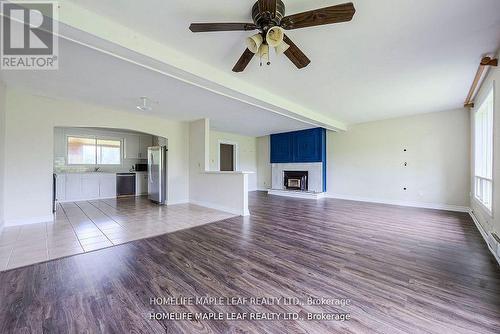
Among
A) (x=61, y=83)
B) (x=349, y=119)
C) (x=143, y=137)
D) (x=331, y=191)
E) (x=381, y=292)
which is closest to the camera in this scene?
(x=381, y=292)

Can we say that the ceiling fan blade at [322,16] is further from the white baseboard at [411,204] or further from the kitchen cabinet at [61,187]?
the kitchen cabinet at [61,187]

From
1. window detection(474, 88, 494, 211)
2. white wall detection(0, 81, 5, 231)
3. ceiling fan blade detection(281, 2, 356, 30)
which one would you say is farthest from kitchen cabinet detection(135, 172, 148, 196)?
window detection(474, 88, 494, 211)

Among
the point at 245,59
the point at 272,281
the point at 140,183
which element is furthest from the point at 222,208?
the point at 140,183

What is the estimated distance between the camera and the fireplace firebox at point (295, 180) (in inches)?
295

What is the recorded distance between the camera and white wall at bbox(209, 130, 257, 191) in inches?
309

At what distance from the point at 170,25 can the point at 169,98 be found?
1994 millimetres

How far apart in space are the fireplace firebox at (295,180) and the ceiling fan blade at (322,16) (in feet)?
20.1

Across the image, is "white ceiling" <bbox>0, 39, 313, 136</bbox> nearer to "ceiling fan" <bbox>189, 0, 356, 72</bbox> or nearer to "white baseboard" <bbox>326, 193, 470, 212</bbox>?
"ceiling fan" <bbox>189, 0, 356, 72</bbox>

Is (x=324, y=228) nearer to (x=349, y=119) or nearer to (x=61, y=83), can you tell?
(x=349, y=119)

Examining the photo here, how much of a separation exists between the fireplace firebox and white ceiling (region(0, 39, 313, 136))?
3445mm

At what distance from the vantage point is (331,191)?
7.13m

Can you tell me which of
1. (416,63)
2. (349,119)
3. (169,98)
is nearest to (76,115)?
(169,98)

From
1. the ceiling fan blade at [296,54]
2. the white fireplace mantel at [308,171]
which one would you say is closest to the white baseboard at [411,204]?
the white fireplace mantel at [308,171]

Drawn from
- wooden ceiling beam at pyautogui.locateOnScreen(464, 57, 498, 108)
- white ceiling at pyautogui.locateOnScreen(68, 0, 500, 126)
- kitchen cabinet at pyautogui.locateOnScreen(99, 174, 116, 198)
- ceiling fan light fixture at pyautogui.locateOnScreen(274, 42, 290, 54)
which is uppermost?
white ceiling at pyautogui.locateOnScreen(68, 0, 500, 126)
